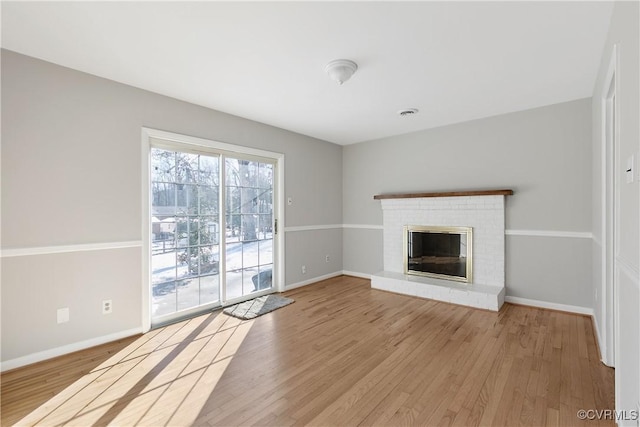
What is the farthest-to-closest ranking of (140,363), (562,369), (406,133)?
(406,133)
(140,363)
(562,369)

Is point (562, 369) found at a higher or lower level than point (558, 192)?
lower

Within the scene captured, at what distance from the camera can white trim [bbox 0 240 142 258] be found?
7.73 feet

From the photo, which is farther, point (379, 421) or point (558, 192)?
point (558, 192)

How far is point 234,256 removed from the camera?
157 inches

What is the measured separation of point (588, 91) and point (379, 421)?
402 cm

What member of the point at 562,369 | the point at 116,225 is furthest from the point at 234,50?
the point at 562,369

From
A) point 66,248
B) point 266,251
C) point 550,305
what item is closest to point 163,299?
point 66,248

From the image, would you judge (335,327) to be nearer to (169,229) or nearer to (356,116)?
(169,229)

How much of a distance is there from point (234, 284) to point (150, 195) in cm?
160

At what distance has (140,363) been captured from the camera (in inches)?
96.1

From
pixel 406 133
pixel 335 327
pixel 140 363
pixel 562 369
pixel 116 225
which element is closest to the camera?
pixel 562 369

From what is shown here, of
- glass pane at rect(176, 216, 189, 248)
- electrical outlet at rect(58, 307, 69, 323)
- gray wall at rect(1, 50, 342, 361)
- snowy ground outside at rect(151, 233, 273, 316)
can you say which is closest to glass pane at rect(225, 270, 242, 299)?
snowy ground outside at rect(151, 233, 273, 316)

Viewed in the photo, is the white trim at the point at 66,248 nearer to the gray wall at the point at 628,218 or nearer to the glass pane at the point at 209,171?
the glass pane at the point at 209,171

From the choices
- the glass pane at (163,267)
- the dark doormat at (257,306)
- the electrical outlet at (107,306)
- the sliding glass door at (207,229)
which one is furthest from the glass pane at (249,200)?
the electrical outlet at (107,306)
